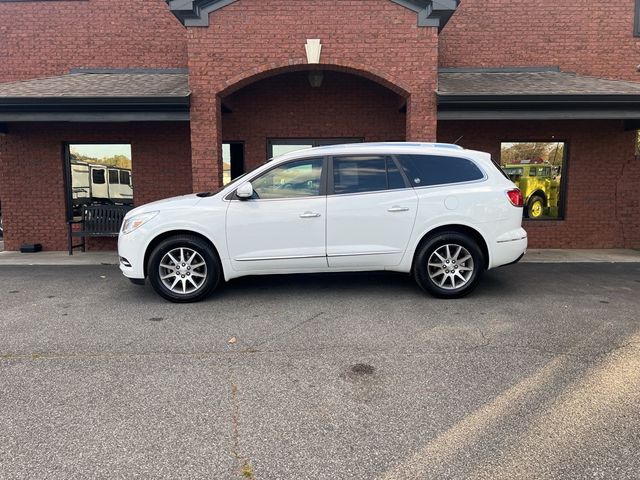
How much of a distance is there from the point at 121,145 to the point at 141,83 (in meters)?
1.72

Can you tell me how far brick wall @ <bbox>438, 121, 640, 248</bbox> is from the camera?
10062 millimetres

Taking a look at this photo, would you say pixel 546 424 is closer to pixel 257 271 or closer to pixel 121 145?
pixel 257 271

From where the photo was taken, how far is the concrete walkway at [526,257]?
28.4 ft

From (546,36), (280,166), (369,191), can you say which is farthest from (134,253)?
Answer: (546,36)

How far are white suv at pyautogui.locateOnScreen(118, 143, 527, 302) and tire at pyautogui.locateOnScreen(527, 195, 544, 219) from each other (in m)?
5.11

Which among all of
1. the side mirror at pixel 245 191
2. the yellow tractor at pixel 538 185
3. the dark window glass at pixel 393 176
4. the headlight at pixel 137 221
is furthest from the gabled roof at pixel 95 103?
the yellow tractor at pixel 538 185

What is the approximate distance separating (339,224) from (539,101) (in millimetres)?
4854

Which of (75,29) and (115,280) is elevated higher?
(75,29)

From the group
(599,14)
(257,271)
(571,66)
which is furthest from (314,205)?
(599,14)

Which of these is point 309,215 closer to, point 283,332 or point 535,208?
point 283,332

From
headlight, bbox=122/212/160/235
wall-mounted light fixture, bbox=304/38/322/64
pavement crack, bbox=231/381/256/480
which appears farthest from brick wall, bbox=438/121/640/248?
pavement crack, bbox=231/381/256/480

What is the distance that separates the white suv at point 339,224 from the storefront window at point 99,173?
519cm

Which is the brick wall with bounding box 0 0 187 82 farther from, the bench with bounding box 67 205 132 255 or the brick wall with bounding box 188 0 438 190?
the bench with bounding box 67 205 132 255

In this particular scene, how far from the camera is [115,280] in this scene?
7125 millimetres
